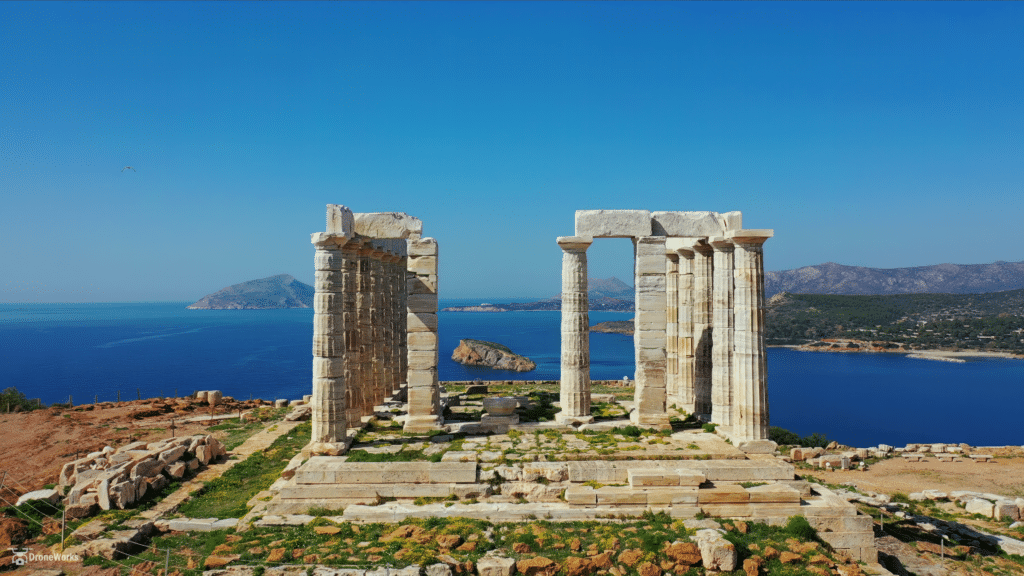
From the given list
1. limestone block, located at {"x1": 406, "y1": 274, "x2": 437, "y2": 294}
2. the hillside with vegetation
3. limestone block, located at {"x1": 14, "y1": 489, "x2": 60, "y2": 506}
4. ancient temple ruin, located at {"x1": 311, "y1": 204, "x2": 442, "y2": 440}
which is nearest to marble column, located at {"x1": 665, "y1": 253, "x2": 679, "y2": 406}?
limestone block, located at {"x1": 406, "y1": 274, "x2": 437, "y2": 294}

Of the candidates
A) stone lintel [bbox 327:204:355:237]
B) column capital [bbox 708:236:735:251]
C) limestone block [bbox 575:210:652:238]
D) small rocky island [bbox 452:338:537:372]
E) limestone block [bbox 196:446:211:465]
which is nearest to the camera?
stone lintel [bbox 327:204:355:237]

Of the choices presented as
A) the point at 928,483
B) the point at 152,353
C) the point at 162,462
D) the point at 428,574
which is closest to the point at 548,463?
the point at 428,574

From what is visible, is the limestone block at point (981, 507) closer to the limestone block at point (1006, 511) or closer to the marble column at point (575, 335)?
the limestone block at point (1006, 511)

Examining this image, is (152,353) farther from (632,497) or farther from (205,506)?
(632,497)

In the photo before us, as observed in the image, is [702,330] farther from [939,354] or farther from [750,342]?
[939,354]

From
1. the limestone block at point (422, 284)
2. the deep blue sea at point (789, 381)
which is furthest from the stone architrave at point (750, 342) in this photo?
the deep blue sea at point (789, 381)

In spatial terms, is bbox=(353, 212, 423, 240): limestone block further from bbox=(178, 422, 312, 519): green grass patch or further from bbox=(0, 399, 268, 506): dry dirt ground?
bbox=(0, 399, 268, 506): dry dirt ground
